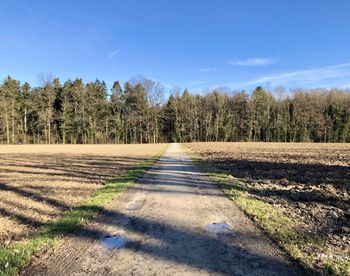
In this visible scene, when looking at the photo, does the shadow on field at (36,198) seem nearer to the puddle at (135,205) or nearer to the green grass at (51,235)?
the green grass at (51,235)

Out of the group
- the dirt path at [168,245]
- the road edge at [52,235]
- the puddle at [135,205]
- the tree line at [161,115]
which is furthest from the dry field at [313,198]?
the tree line at [161,115]

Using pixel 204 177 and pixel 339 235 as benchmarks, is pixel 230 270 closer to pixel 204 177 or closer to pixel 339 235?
pixel 339 235

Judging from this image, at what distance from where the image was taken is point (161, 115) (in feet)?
275

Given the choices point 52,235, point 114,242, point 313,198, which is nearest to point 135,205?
point 52,235

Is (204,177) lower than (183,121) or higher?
lower

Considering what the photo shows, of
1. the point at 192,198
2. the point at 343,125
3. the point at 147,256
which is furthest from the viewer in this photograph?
the point at 343,125

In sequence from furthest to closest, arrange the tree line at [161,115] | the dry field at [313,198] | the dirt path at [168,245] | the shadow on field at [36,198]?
the tree line at [161,115]
the shadow on field at [36,198]
the dry field at [313,198]
the dirt path at [168,245]

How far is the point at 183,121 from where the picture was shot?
85312 millimetres

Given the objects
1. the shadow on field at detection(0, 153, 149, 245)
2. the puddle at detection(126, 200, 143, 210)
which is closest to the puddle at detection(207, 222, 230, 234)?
the puddle at detection(126, 200, 143, 210)

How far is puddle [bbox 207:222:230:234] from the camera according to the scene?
6923 mm

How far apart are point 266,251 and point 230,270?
3.59 feet

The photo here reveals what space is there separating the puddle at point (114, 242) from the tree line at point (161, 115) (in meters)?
76.6

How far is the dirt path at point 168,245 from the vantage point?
197 inches

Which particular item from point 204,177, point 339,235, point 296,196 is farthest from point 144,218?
point 204,177
